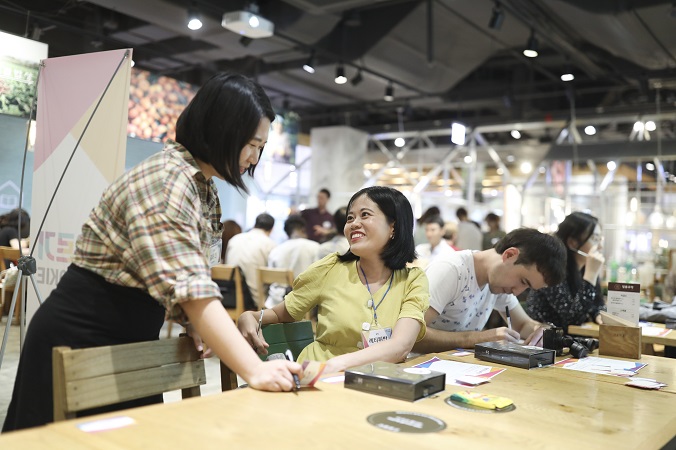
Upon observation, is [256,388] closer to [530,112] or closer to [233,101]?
[233,101]

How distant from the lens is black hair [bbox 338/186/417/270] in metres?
2.36

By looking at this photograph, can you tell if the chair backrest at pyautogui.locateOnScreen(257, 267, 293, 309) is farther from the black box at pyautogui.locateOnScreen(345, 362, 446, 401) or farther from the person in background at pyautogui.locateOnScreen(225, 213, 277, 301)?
the black box at pyautogui.locateOnScreen(345, 362, 446, 401)

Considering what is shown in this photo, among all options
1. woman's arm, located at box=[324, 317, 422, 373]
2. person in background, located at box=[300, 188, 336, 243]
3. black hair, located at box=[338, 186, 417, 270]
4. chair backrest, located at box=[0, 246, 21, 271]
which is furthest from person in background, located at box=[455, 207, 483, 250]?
woman's arm, located at box=[324, 317, 422, 373]

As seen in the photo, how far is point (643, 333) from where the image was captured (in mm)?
3281

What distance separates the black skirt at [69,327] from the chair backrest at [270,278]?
3.61 metres

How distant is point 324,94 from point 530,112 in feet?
12.7

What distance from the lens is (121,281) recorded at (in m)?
1.48

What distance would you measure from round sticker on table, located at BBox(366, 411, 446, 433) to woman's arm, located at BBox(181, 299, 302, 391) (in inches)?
10.0

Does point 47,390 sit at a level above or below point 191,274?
below

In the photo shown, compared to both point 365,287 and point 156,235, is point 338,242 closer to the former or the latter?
point 365,287

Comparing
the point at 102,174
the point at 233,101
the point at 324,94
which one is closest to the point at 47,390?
the point at 233,101

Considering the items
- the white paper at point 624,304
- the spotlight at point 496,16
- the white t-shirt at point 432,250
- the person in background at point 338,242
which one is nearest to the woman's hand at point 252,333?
the white paper at point 624,304

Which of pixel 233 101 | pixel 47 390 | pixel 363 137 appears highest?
pixel 363 137

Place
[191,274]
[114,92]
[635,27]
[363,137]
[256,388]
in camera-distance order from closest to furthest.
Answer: [191,274] < [256,388] < [114,92] < [635,27] < [363,137]
